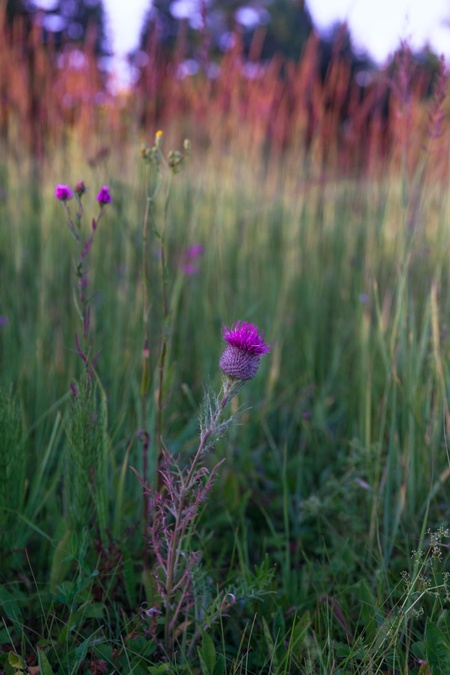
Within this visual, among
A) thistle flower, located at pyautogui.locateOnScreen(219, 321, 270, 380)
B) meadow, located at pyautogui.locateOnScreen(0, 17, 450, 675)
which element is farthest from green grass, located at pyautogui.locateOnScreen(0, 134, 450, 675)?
thistle flower, located at pyautogui.locateOnScreen(219, 321, 270, 380)

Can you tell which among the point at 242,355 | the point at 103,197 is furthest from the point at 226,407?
the point at 103,197

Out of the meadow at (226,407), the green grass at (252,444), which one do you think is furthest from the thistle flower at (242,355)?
the green grass at (252,444)

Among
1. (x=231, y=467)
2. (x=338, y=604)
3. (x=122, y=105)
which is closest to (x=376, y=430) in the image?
(x=231, y=467)

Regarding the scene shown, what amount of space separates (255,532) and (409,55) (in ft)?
3.56

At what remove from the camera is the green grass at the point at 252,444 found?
89 centimetres

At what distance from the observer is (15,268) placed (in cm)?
210

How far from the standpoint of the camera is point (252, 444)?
165 cm

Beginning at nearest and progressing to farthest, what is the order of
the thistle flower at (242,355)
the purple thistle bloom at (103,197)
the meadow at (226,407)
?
1. the thistle flower at (242,355)
2. the meadow at (226,407)
3. the purple thistle bloom at (103,197)

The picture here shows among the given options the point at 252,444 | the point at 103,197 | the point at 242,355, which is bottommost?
the point at 252,444

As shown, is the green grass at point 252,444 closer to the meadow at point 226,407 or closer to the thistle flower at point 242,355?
the meadow at point 226,407

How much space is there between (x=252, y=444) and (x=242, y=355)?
0.95 metres

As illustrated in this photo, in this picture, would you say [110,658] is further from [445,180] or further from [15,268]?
[445,180]

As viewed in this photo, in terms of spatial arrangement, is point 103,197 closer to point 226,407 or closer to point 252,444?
point 226,407

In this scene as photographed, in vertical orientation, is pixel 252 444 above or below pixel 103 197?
below
